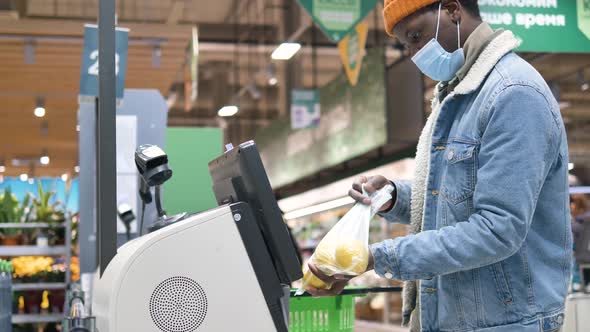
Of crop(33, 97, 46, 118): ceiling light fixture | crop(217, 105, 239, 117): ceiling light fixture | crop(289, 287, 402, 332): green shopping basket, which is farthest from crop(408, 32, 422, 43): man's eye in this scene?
crop(217, 105, 239, 117): ceiling light fixture

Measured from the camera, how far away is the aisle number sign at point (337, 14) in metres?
7.23

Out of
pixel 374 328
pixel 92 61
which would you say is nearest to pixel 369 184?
pixel 92 61

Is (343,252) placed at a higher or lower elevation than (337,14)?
lower

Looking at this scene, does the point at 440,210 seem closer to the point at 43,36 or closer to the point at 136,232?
the point at 136,232

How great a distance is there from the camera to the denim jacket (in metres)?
1.77

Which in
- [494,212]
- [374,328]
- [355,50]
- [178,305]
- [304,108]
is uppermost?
[304,108]

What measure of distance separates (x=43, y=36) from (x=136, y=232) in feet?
15.1

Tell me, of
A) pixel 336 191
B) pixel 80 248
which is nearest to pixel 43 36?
pixel 80 248

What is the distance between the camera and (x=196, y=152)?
514cm

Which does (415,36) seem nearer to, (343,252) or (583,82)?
(343,252)

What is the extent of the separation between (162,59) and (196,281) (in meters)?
7.96

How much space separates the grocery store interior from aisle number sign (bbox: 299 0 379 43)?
0.01 metres

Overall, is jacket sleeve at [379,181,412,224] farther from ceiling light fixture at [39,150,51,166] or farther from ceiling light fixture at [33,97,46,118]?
ceiling light fixture at [39,150,51,166]

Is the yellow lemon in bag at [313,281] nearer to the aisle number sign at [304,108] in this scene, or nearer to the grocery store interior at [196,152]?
the grocery store interior at [196,152]
